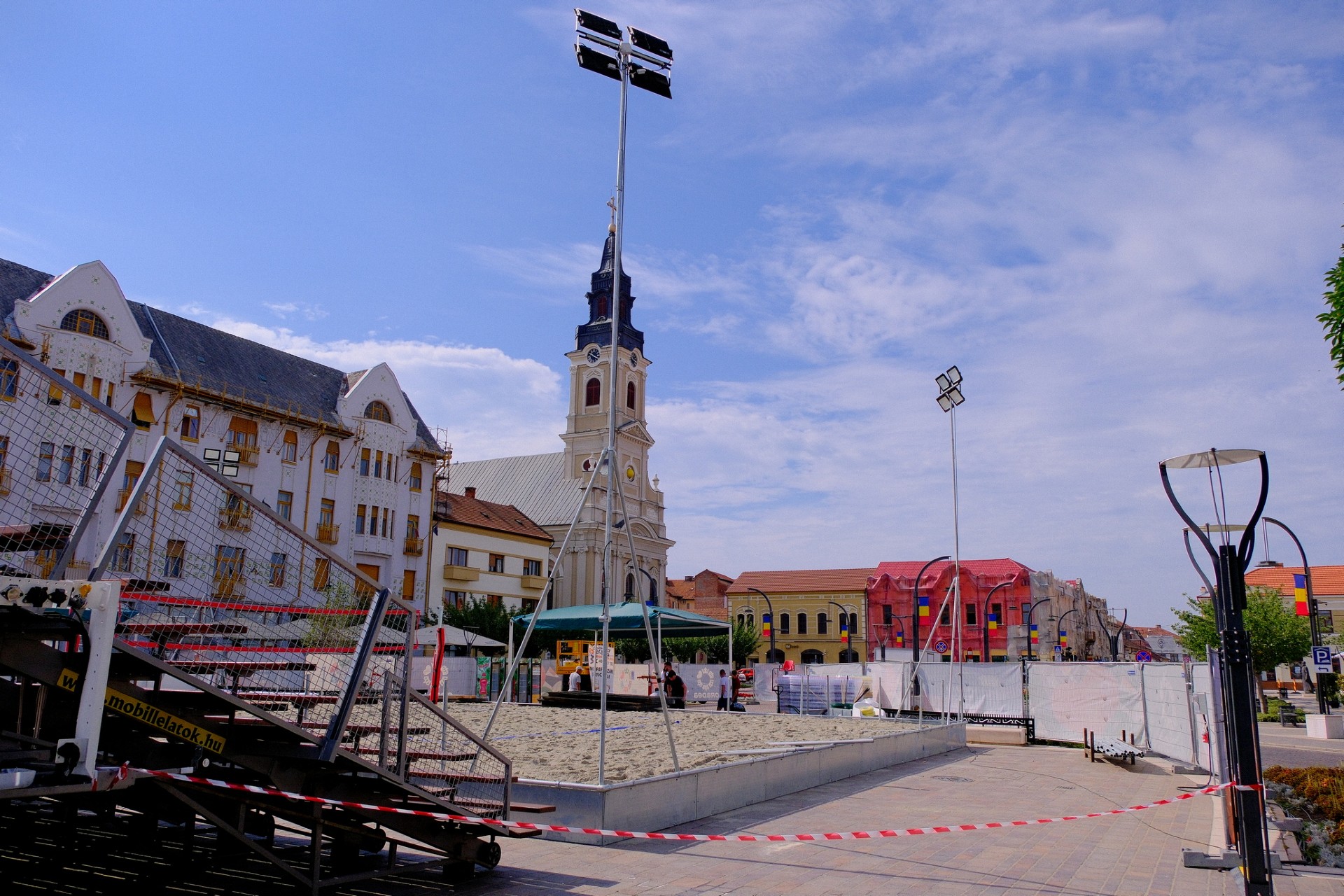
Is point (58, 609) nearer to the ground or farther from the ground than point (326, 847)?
farther from the ground

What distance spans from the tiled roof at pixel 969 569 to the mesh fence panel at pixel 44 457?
77241 mm

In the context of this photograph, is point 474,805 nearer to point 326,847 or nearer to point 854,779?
point 326,847

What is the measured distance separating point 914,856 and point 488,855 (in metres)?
4.00

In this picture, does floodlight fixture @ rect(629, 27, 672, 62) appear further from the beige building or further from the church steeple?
the church steeple

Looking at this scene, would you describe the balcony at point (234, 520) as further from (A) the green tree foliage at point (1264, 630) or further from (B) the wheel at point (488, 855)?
(A) the green tree foliage at point (1264, 630)

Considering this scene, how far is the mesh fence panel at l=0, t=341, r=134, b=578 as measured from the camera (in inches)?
203

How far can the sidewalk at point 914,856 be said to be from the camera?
25.7ft

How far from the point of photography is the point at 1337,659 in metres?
53.5

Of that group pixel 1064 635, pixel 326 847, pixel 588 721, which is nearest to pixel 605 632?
pixel 326 847

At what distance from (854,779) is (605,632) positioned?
21.4ft

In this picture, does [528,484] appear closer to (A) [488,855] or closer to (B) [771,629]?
(B) [771,629]

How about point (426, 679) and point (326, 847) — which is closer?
point (326, 847)

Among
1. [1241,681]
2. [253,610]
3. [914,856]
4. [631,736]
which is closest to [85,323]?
[631,736]

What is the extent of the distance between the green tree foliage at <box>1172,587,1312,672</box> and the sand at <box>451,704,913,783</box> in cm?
2733
